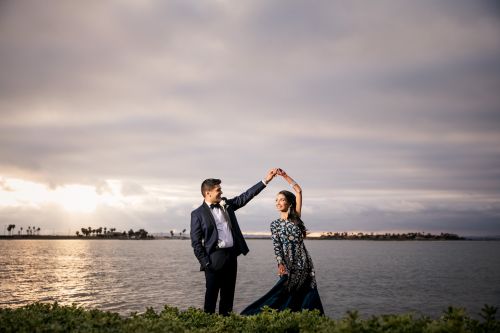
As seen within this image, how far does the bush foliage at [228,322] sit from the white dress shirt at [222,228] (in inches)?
59.8

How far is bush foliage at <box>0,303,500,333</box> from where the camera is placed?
Answer: 5.86m

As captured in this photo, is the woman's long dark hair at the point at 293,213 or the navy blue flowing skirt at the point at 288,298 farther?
the woman's long dark hair at the point at 293,213

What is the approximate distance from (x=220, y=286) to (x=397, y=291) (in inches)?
1416

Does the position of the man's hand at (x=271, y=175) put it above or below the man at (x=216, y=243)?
above

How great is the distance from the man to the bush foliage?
81cm

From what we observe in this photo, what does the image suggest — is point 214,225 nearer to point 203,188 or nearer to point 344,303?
point 203,188

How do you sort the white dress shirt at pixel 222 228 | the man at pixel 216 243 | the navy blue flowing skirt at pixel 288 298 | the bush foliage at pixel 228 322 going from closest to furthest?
1. the bush foliage at pixel 228 322
2. the man at pixel 216 243
3. the white dress shirt at pixel 222 228
4. the navy blue flowing skirt at pixel 288 298

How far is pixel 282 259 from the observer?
33.1ft

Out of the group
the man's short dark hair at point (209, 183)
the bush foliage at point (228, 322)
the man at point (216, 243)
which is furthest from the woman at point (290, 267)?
the bush foliage at point (228, 322)

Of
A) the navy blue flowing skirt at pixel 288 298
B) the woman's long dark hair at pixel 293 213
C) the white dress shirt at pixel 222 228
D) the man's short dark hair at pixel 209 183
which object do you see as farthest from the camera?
the woman's long dark hair at pixel 293 213

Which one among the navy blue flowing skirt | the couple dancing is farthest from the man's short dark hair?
the navy blue flowing skirt

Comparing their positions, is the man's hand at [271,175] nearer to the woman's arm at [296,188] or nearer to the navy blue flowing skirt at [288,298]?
the woman's arm at [296,188]

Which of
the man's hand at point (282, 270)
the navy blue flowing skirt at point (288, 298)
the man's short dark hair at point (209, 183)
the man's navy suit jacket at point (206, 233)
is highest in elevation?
the man's short dark hair at point (209, 183)

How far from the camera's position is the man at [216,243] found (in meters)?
9.27
